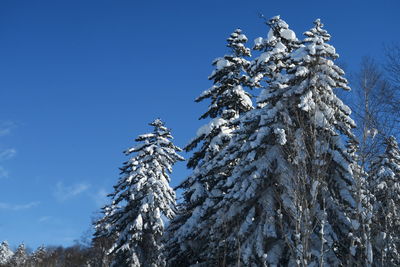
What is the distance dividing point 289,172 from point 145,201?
14.5 metres

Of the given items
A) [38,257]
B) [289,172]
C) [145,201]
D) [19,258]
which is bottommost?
[289,172]

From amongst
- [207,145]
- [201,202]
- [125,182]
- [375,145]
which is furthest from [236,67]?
[125,182]

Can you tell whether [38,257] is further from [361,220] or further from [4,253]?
[361,220]

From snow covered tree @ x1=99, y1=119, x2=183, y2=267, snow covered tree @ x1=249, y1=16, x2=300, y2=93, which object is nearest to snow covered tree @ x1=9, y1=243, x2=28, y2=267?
snow covered tree @ x1=99, y1=119, x2=183, y2=267

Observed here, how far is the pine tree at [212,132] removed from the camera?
55.0ft

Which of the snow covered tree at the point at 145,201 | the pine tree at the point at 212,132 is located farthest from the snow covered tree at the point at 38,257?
the pine tree at the point at 212,132

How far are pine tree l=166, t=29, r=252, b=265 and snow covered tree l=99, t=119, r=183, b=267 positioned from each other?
19.9 ft

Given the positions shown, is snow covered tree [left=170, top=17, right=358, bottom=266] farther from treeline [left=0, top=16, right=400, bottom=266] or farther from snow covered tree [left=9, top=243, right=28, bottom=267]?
snow covered tree [left=9, top=243, right=28, bottom=267]

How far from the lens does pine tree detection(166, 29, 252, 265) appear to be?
16766mm

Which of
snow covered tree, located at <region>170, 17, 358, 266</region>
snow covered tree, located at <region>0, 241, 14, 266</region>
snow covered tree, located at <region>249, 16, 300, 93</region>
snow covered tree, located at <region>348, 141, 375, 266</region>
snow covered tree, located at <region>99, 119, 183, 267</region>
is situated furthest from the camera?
snow covered tree, located at <region>0, 241, 14, 266</region>

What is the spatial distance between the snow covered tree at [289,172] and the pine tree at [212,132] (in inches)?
80.8

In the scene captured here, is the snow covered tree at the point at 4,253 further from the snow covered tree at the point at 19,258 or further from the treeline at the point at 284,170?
the treeline at the point at 284,170

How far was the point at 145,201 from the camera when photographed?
24.7 meters

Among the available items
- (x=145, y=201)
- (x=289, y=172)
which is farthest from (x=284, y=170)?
(x=145, y=201)
